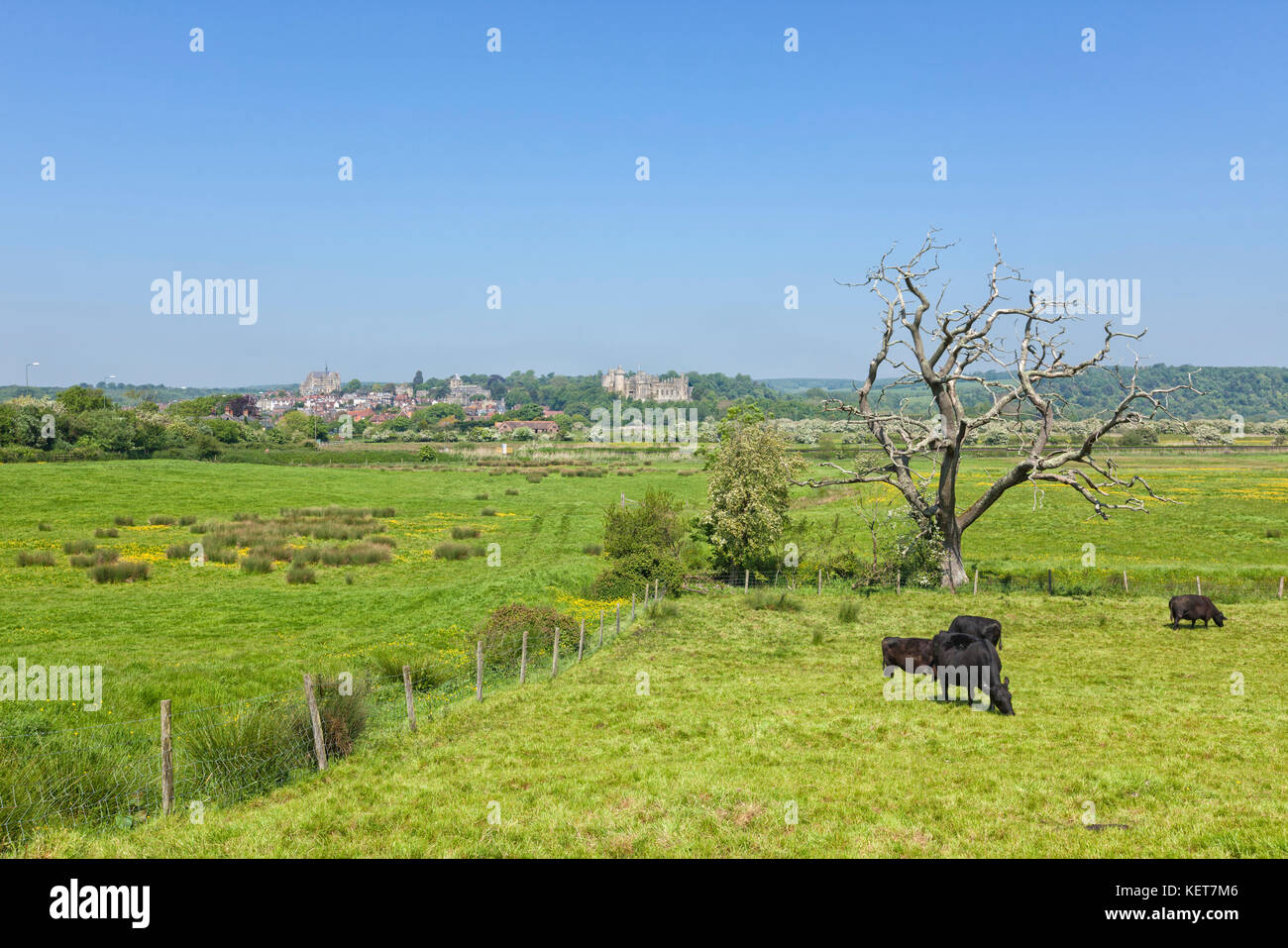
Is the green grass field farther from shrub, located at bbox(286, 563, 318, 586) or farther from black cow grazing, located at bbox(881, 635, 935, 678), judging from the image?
shrub, located at bbox(286, 563, 318, 586)

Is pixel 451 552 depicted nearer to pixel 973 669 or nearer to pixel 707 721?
pixel 707 721

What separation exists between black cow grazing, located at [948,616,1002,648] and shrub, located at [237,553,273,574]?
105 ft

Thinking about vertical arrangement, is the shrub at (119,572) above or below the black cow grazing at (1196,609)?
below

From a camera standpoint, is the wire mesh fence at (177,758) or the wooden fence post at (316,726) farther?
the wooden fence post at (316,726)

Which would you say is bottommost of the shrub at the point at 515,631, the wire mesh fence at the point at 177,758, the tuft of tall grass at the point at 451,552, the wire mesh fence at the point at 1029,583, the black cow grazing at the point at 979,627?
the tuft of tall grass at the point at 451,552

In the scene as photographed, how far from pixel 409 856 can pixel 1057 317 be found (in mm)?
29766

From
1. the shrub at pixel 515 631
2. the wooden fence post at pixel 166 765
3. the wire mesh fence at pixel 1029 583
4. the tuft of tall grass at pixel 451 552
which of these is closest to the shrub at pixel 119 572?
the tuft of tall grass at pixel 451 552

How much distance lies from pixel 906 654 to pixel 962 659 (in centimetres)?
252

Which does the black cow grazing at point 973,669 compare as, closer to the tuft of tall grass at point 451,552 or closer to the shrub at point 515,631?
the shrub at point 515,631

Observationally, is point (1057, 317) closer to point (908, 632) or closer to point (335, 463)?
point (908, 632)

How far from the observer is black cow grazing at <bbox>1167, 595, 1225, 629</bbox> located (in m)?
23.5

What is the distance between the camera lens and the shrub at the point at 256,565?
37688mm

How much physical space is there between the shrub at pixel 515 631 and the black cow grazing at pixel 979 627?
36.3 ft

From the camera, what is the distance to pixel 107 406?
107 metres
